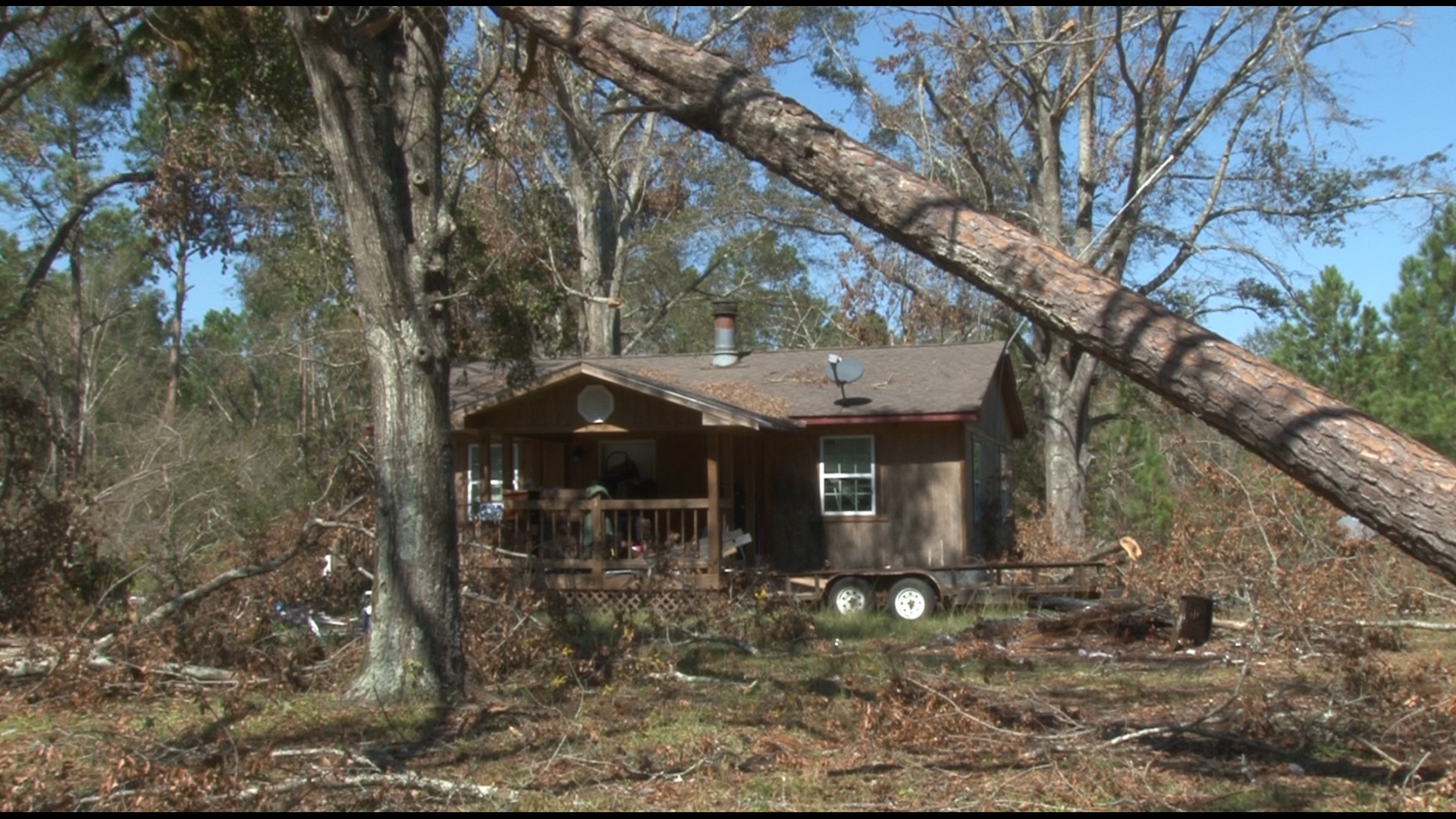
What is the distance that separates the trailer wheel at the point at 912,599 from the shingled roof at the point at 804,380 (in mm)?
2782

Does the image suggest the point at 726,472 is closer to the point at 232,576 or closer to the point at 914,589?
the point at 914,589

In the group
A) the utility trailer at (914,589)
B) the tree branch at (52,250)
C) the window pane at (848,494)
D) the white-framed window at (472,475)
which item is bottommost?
the utility trailer at (914,589)

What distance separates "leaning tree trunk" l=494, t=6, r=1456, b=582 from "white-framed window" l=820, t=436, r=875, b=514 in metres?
12.2

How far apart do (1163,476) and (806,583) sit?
1000cm

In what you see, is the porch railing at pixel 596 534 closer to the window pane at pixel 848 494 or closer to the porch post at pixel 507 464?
the porch post at pixel 507 464

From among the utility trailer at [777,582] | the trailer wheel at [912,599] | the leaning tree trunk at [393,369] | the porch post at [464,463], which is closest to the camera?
the leaning tree trunk at [393,369]

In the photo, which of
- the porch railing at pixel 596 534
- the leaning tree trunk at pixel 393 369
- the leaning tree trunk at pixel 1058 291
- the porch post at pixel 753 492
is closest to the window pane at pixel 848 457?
the porch post at pixel 753 492

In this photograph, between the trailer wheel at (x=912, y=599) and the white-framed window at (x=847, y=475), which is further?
the white-framed window at (x=847, y=475)

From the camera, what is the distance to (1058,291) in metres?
5.93

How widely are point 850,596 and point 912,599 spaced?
778 millimetres

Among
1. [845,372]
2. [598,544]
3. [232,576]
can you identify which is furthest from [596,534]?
[232,576]

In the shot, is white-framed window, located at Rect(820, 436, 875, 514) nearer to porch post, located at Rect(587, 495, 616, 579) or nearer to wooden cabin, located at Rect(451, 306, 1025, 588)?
wooden cabin, located at Rect(451, 306, 1025, 588)

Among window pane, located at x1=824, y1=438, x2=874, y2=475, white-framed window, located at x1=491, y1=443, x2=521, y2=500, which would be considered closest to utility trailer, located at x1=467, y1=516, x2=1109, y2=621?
window pane, located at x1=824, y1=438, x2=874, y2=475

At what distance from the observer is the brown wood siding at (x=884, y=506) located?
60.1 feet
